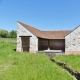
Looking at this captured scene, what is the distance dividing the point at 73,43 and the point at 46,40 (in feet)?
23.3

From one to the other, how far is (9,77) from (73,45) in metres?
15.4

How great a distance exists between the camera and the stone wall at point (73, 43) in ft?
77.9

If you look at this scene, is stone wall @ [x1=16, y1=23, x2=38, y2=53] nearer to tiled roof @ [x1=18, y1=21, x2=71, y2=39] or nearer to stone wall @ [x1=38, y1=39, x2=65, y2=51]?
tiled roof @ [x1=18, y1=21, x2=71, y2=39]

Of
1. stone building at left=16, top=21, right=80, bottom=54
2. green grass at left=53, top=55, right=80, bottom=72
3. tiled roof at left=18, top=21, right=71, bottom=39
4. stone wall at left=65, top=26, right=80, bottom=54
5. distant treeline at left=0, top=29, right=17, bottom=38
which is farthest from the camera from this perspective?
distant treeline at left=0, top=29, right=17, bottom=38

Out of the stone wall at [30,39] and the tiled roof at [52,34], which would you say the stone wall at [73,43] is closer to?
the tiled roof at [52,34]

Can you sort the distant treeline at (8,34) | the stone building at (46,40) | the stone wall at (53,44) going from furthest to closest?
the distant treeline at (8,34), the stone wall at (53,44), the stone building at (46,40)

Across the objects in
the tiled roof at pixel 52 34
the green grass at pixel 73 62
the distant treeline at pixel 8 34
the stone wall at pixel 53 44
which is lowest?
the green grass at pixel 73 62

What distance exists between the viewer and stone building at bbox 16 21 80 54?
24.0 meters

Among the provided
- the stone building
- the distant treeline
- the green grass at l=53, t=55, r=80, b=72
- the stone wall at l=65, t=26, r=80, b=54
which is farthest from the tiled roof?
the distant treeline

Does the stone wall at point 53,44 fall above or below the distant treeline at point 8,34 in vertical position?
below

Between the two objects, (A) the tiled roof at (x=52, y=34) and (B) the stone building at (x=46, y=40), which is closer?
(B) the stone building at (x=46, y=40)

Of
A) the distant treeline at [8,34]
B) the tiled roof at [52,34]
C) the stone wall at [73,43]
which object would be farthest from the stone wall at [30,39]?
the distant treeline at [8,34]

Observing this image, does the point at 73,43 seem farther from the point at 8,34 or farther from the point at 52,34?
the point at 8,34

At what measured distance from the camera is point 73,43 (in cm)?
2398
